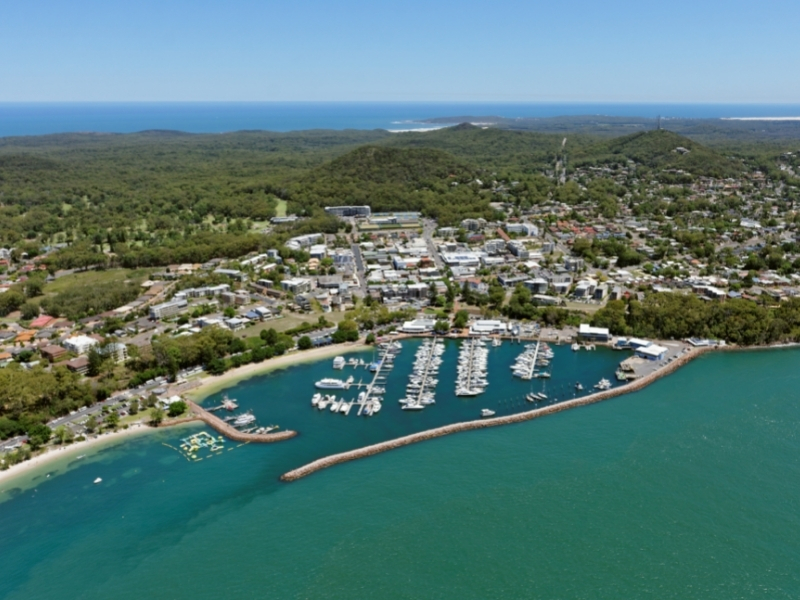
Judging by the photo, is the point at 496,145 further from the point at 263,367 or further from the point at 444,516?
the point at 444,516

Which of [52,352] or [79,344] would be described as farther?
[79,344]

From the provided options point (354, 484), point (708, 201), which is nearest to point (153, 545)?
point (354, 484)

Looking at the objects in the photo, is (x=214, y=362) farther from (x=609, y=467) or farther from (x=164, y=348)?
(x=609, y=467)

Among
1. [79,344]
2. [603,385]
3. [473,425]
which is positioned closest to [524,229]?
[603,385]

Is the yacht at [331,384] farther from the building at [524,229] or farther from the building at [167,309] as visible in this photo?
the building at [524,229]

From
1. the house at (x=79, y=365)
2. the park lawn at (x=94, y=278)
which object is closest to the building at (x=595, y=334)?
the house at (x=79, y=365)

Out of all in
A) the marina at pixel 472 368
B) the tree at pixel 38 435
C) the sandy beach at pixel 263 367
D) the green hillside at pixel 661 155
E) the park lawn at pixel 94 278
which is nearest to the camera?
the tree at pixel 38 435
